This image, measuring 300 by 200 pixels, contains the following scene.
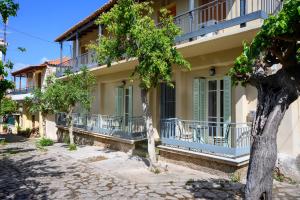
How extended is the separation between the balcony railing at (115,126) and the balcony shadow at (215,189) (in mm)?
5367

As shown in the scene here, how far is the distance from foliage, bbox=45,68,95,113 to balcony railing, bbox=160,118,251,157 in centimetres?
531

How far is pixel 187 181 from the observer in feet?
26.6

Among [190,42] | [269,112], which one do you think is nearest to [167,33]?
[190,42]

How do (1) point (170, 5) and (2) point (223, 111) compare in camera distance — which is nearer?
(2) point (223, 111)

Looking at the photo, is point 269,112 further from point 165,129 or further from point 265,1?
point 165,129

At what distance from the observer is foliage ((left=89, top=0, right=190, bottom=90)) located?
8.52m

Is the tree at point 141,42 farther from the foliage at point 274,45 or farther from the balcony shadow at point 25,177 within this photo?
the foliage at point 274,45

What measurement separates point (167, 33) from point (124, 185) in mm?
4391

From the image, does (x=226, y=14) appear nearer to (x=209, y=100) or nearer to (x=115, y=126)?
(x=209, y=100)

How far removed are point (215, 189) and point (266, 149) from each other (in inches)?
133

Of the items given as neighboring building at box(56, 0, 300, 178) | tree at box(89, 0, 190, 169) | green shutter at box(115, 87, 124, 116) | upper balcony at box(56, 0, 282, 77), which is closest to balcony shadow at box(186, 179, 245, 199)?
neighboring building at box(56, 0, 300, 178)

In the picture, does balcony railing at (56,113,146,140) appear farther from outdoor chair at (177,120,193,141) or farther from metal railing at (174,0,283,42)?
metal railing at (174,0,283,42)

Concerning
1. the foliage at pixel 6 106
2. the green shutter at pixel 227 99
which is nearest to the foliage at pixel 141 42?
the green shutter at pixel 227 99

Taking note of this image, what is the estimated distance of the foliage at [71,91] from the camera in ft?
47.4
